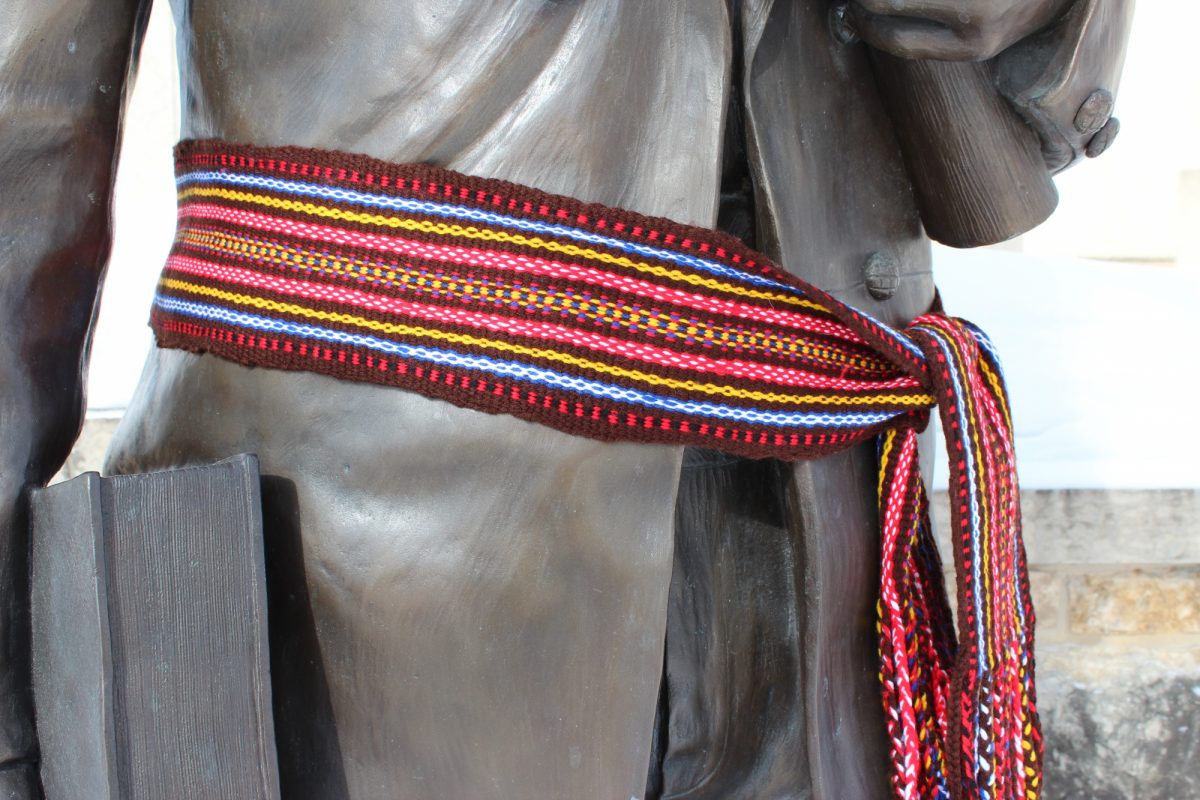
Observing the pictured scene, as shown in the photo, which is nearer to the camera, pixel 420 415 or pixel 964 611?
pixel 420 415

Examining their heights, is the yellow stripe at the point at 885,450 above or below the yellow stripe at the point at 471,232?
below

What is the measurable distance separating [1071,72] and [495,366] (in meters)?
0.42

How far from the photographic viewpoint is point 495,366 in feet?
2.12

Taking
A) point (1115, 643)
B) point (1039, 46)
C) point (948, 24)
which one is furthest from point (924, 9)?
point (1115, 643)

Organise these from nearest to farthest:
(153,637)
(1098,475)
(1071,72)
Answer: (153,637) → (1071,72) → (1098,475)

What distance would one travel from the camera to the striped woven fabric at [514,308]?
0.65m

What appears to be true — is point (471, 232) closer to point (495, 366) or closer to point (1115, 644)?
point (495, 366)

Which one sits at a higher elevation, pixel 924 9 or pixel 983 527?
pixel 924 9

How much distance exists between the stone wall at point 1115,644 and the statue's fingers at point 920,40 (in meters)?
0.87

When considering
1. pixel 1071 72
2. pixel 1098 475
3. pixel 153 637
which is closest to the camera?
pixel 153 637

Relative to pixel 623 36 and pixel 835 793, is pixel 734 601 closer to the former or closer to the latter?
pixel 835 793

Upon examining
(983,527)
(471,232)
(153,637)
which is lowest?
(153,637)

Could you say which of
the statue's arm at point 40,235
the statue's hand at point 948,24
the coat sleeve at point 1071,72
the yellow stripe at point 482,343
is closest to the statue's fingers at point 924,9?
the statue's hand at point 948,24

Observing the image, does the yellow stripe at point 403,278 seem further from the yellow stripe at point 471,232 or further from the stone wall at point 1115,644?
the stone wall at point 1115,644
